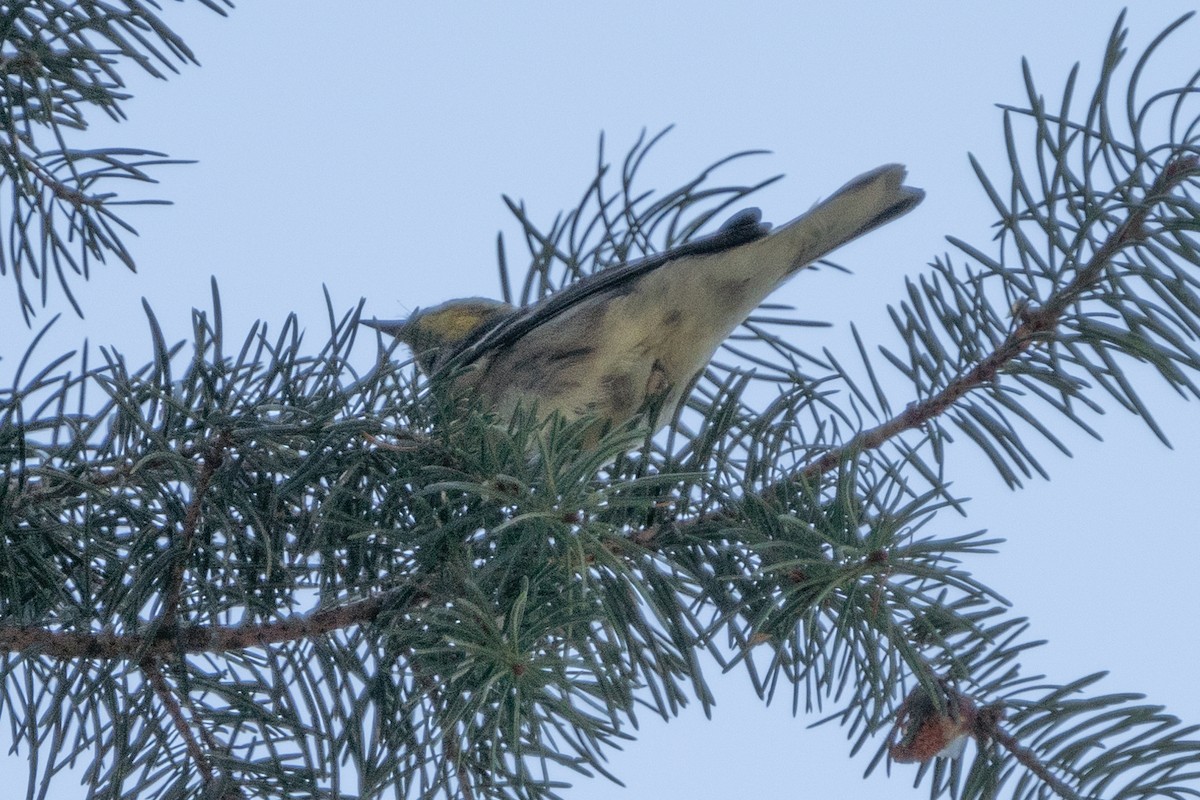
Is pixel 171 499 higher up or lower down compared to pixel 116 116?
lower down

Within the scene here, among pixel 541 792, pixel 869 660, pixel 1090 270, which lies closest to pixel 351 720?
pixel 541 792

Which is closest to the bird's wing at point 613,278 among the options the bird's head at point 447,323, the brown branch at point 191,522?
the bird's head at point 447,323

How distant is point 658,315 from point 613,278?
0.49ft

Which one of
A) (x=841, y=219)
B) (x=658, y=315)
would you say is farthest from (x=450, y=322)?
(x=841, y=219)

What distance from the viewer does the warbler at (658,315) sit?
5.76 ft

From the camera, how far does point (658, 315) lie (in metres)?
1.84

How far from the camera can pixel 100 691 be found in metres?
1.18

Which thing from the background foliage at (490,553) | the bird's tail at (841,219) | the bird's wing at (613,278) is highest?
the bird's wing at (613,278)

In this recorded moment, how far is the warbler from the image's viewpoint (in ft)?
5.76

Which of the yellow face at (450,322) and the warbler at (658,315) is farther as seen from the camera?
the yellow face at (450,322)

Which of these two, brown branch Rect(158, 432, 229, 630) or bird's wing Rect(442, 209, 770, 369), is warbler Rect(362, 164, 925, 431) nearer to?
bird's wing Rect(442, 209, 770, 369)

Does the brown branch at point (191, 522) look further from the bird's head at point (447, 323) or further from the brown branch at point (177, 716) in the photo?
the bird's head at point (447, 323)

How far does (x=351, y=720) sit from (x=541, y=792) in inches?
7.6

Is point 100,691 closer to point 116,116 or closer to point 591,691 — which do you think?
point 591,691
